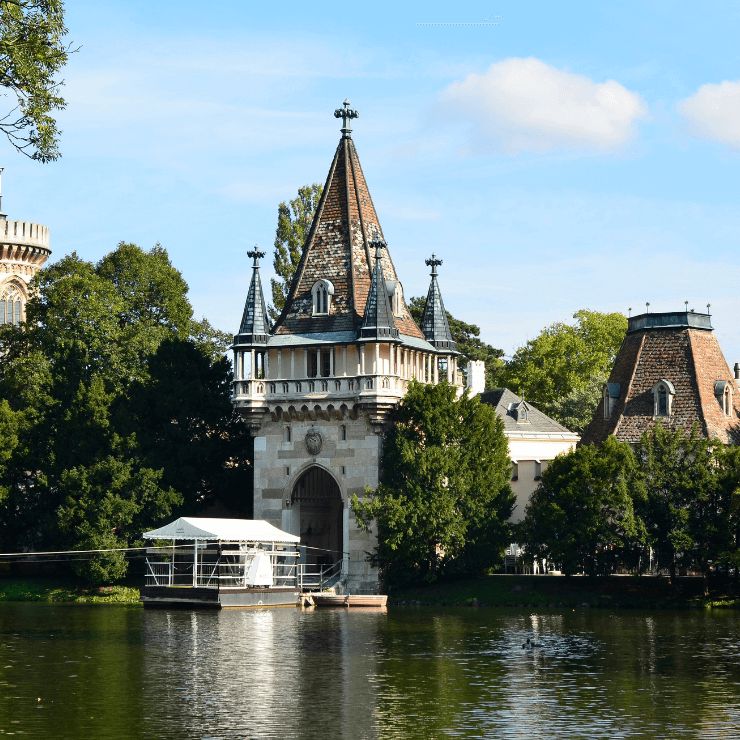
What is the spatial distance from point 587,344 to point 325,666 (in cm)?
7785

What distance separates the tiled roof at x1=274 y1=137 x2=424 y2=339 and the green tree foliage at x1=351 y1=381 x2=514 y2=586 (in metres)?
6.25

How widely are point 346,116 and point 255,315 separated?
1338cm

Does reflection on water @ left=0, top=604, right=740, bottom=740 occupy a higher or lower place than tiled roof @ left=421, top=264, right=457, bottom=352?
lower

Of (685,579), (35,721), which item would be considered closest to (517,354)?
(685,579)

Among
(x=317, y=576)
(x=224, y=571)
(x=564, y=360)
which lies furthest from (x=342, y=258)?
(x=564, y=360)

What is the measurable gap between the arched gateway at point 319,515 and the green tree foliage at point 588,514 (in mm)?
14888

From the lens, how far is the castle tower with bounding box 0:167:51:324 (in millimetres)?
106750

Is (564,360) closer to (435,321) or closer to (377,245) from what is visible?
(435,321)

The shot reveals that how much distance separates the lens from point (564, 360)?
111438mm

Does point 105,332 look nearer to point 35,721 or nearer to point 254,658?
point 254,658

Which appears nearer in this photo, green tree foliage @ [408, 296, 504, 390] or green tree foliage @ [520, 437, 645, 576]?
green tree foliage @ [520, 437, 645, 576]

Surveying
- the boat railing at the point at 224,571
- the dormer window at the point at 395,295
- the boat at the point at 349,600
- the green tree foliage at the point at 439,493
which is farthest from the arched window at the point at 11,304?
the boat at the point at 349,600

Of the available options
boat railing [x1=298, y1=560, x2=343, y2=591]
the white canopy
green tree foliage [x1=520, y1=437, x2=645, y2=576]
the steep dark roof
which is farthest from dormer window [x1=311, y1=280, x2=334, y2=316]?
the steep dark roof

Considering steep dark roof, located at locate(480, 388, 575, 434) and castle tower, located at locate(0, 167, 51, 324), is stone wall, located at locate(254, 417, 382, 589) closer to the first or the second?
steep dark roof, located at locate(480, 388, 575, 434)
